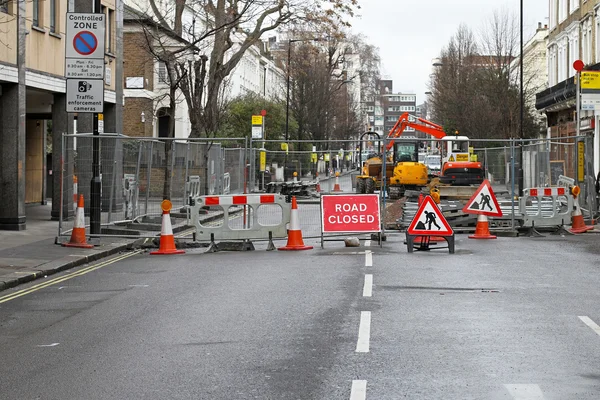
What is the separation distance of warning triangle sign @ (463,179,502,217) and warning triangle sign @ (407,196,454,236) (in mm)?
3580

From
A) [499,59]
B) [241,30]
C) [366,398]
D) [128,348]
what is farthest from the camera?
[499,59]

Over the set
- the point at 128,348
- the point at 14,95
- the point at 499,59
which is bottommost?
the point at 128,348

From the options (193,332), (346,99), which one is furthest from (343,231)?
(346,99)

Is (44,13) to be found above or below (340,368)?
above

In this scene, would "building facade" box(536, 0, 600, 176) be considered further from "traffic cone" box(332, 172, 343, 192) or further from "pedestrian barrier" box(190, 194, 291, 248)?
"pedestrian barrier" box(190, 194, 291, 248)

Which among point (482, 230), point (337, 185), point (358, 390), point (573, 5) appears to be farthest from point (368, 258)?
point (573, 5)

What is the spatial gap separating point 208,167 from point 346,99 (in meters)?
72.7

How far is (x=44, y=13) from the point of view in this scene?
25391mm

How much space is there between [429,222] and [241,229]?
382 centimetres

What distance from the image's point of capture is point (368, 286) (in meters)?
12.7

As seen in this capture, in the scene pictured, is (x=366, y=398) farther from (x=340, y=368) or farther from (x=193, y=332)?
(x=193, y=332)

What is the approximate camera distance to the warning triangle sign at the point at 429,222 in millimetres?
17703

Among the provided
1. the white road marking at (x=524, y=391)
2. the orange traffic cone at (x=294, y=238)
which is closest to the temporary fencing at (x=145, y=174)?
the orange traffic cone at (x=294, y=238)

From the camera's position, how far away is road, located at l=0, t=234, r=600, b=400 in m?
7.20
